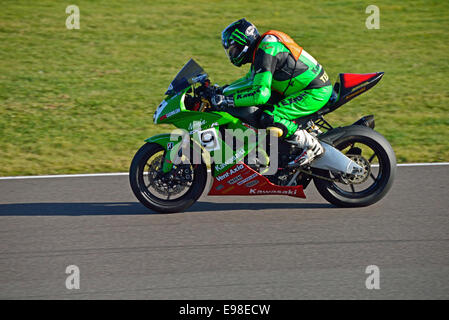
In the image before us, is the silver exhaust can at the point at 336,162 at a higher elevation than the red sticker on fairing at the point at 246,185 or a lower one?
higher

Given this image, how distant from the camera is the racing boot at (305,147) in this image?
21.5 feet

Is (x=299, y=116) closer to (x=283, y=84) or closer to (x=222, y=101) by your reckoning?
(x=283, y=84)

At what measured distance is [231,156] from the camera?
6566 mm

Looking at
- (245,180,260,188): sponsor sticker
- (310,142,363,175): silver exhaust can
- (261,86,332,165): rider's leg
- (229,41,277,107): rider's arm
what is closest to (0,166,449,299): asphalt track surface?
(245,180,260,188): sponsor sticker

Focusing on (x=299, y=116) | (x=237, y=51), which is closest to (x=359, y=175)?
(x=299, y=116)

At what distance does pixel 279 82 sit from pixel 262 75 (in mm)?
383

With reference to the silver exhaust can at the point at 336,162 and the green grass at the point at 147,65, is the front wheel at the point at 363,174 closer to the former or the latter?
the silver exhaust can at the point at 336,162

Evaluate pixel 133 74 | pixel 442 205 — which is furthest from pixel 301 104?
pixel 133 74

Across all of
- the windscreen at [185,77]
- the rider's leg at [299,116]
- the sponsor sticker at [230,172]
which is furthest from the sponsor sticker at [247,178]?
the windscreen at [185,77]

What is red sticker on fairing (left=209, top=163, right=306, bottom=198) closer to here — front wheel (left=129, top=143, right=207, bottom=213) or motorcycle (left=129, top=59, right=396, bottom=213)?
motorcycle (left=129, top=59, right=396, bottom=213)

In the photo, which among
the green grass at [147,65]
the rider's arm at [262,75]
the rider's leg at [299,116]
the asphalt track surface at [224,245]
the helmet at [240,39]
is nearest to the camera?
the asphalt track surface at [224,245]

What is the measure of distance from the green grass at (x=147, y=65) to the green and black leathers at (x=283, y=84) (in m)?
2.60

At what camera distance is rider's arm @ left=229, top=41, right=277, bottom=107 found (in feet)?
20.7
